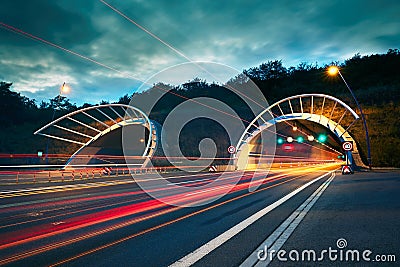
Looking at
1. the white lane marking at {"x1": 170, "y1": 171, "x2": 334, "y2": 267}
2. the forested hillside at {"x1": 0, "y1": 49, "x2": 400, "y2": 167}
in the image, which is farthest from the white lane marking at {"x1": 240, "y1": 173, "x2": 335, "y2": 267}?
the forested hillside at {"x1": 0, "y1": 49, "x2": 400, "y2": 167}

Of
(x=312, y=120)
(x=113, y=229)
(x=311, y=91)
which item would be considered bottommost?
(x=113, y=229)

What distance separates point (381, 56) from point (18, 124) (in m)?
106

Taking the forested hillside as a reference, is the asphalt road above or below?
below

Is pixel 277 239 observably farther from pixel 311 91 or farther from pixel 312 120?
pixel 311 91

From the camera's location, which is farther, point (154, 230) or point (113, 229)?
point (113, 229)

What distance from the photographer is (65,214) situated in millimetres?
8938

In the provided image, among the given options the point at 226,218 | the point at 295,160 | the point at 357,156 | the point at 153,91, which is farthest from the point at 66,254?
the point at 153,91

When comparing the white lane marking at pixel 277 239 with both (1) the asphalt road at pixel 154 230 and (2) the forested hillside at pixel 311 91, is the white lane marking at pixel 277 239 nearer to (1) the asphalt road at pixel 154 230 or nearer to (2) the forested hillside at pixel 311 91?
(1) the asphalt road at pixel 154 230

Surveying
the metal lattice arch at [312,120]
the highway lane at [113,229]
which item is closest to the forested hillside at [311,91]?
Answer: the metal lattice arch at [312,120]

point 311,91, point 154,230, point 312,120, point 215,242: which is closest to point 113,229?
point 154,230

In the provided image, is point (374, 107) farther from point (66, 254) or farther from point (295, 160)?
point (66, 254)

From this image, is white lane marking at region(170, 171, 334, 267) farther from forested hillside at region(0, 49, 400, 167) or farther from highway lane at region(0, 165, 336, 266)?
forested hillside at region(0, 49, 400, 167)

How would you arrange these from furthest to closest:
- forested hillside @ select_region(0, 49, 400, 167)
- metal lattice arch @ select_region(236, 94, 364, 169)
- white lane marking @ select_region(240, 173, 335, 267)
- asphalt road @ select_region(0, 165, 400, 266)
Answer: forested hillside @ select_region(0, 49, 400, 167) < metal lattice arch @ select_region(236, 94, 364, 169) < asphalt road @ select_region(0, 165, 400, 266) < white lane marking @ select_region(240, 173, 335, 267)

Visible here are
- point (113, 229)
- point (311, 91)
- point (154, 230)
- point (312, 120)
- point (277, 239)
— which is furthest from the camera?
point (311, 91)
